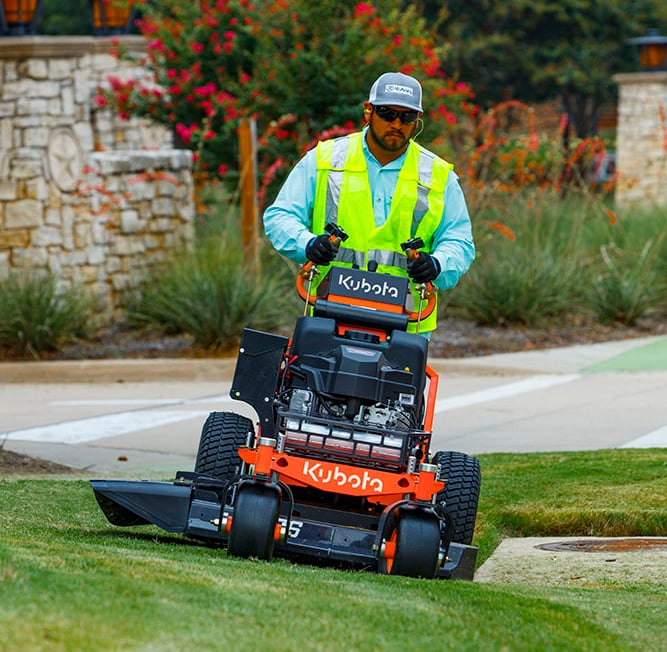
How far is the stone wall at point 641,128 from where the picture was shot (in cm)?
2691

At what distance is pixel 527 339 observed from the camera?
580 inches

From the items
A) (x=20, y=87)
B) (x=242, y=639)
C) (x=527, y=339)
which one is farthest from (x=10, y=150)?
(x=242, y=639)

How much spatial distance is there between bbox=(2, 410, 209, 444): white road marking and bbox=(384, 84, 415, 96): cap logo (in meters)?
4.64

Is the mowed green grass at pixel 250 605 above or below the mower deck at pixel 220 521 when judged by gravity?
above

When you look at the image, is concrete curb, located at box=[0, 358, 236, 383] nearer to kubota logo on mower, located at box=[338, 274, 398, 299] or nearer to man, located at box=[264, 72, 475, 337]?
man, located at box=[264, 72, 475, 337]

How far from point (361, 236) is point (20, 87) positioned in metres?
9.44

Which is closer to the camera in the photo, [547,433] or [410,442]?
[410,442]

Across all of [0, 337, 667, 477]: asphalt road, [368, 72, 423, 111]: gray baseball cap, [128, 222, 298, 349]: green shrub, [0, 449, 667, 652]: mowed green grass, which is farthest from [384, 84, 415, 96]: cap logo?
[128, 222, 298, 349]: green shrub

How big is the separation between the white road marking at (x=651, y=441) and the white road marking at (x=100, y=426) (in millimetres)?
3156

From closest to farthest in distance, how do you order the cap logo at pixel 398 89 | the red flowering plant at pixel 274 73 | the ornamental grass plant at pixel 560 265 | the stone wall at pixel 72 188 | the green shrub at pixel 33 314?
the cap logo at pixel 398 89, the green shrub at pixel 33 314, the stone wall at pixel 72 188, the ornamental grass plant at pixel 560 265, the red flowering plant at pixel 274 73

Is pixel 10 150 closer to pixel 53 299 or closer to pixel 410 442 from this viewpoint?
pixel 53 299

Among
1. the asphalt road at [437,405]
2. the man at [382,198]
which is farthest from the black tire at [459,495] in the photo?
the asphalt road at [437,405]

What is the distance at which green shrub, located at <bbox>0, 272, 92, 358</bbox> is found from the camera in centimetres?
1309

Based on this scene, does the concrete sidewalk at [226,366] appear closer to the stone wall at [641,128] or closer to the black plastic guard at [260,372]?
the black plastic guard at [260,372]
